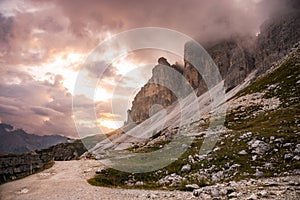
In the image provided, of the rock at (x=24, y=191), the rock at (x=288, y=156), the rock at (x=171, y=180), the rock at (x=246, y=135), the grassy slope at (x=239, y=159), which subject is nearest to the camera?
the rock at (x=24, y=191)

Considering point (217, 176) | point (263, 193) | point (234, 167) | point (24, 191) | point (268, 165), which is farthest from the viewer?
point (234, 167)

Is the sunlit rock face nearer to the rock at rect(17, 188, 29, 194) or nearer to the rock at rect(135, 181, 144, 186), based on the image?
the rock at rect(135, 181, 144, 186)

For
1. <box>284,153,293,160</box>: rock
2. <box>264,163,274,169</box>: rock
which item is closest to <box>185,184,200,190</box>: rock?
<box>264,163,274,169</box>: rock

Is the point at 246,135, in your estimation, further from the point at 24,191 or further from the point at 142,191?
the point at 24,191

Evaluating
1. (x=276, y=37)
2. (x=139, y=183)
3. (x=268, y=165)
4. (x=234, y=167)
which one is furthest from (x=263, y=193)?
(x=276, y=37)

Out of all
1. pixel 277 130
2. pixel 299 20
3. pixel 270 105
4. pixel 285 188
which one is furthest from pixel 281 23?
pixel 285 188

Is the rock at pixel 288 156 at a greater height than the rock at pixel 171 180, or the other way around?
the rock at pixel 288 156

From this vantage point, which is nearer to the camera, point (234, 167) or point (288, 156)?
point (288, 156)

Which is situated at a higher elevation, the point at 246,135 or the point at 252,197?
the point at 246,135

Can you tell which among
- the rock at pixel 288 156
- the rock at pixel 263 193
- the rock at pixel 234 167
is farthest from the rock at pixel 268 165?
the rock at pixel 263 193

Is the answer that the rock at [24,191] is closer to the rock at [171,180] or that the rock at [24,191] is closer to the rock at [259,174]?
the rock at [171,180]

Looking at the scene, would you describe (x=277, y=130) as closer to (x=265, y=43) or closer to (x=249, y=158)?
(x=249, y=158)

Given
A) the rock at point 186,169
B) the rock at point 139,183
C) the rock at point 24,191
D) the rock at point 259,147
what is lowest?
the rock at point 139,183

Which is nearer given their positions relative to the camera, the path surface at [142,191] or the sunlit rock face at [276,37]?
the path surface at [142,191]
